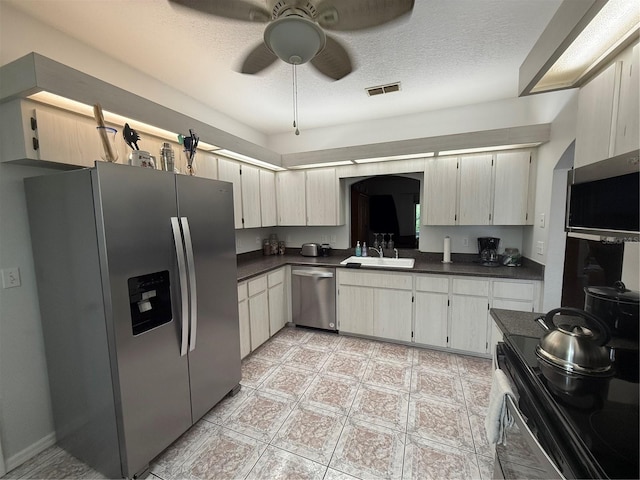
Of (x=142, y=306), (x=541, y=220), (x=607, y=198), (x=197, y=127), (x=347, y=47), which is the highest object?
(x=347, y=47)

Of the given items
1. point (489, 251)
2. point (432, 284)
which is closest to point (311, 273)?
point (432, 284)

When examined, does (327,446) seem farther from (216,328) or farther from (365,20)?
(365,20)

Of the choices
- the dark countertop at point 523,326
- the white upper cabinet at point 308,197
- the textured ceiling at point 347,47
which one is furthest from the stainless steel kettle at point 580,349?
the white upper cabinet at point 308,197

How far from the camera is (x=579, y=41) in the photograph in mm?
976

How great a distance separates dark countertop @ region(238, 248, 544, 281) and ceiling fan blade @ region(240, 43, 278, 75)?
1.76 meters

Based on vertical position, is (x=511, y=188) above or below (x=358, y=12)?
below

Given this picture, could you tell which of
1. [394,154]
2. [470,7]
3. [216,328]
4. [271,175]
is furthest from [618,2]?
[271,175]

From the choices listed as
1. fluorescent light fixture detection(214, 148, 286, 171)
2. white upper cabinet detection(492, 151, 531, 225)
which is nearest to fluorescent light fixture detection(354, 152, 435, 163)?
white upper cabinet detection(492, 151, 531, 225)

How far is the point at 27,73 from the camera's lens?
1322mm

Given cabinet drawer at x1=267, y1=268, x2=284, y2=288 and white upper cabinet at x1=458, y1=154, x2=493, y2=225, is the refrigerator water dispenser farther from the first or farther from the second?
white upper cabinet at x1=458, y1=154, x2=493, y2=225

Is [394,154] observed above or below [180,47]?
below

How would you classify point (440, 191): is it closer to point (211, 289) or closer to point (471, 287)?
point (471, 287)

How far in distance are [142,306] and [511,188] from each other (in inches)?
135

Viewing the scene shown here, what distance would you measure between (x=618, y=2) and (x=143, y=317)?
2.41 metres
